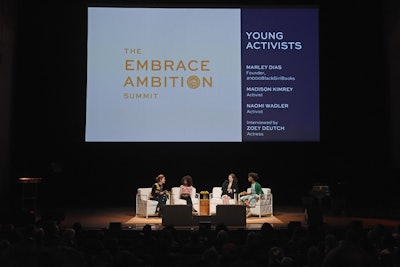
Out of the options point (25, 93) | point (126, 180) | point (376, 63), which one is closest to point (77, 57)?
point (25, 93)

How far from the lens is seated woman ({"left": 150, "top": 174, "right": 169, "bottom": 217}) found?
27.2 ft

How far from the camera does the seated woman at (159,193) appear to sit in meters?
8.28

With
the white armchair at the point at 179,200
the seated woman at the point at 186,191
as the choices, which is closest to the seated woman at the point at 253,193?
the white armchair at the point at 179,200

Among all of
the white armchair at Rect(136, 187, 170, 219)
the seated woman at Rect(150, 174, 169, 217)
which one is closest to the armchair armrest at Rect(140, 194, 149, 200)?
the white armchair at Rect(136, 187, 170, 219)

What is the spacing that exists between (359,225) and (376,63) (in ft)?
21.9

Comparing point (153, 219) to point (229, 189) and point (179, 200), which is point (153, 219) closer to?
point (179, 200)

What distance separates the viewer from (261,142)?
31.7ft

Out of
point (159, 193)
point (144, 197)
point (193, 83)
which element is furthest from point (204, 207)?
point (193, 83)

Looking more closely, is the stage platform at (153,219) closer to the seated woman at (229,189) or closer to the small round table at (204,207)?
the small round table at (204,207)

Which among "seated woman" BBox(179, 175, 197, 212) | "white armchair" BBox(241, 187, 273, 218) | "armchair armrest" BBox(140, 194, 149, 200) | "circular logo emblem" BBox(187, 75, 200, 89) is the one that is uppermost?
"circular logo emblem" BBox(187, 75, 200, 89)

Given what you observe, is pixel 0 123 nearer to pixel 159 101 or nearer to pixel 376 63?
pixel 159 101

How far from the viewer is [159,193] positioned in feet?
27.2

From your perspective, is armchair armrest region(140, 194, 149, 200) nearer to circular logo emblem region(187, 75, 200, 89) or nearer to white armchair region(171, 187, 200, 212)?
white armchair region(171, 187, 200, 212)

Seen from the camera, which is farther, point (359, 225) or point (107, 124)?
point (107, 124)
